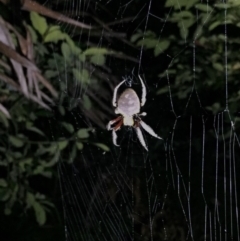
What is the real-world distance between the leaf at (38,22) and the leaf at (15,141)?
0.23m

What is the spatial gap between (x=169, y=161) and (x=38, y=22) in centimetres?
42

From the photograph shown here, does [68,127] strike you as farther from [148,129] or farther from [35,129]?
[148,129]

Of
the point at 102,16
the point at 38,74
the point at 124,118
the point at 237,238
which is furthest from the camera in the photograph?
the point at 38,74

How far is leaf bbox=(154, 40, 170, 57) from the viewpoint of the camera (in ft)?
2.30

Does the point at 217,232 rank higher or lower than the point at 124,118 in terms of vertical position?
lower

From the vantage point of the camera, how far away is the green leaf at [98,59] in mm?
875

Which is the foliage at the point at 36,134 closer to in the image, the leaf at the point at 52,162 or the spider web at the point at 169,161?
the leaf at the point at 52,162

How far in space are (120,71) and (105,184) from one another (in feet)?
0.68

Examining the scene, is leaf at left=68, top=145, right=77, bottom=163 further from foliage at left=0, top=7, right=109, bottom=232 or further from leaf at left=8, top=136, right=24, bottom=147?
leaf at left=8, top=136, right=24, bottom=147

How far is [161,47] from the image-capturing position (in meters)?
0.70

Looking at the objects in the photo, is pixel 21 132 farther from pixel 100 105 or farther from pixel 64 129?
pixel 100 105

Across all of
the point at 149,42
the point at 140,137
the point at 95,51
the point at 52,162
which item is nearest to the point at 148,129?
the point at 140,137

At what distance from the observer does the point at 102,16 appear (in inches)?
33.4

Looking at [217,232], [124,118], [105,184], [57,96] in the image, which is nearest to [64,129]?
[57,96]
